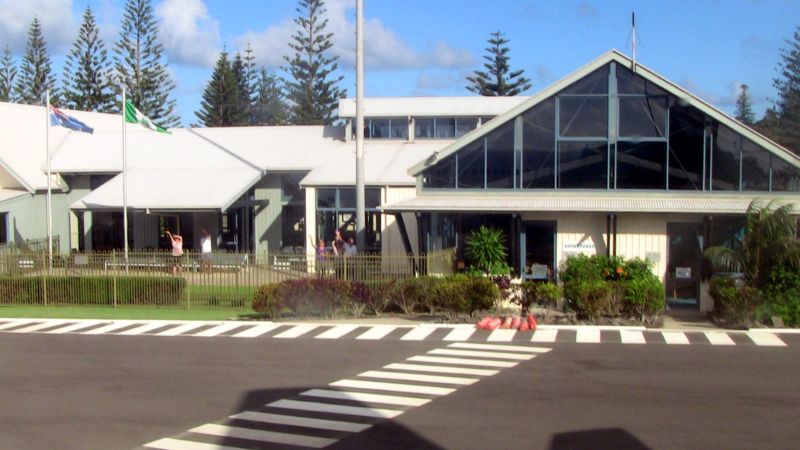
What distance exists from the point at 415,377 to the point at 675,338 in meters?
6.82

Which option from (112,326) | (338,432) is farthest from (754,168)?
(338,432)

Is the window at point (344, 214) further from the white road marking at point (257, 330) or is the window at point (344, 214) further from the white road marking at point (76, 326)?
the white road marking at point (76, 326)

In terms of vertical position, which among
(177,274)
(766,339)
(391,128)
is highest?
(391,128)

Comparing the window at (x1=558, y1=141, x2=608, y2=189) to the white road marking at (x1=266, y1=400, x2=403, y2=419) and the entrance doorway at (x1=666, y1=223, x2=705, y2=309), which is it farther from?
the white road marking at (x1=266, y1=400, x2=403, y2=419)

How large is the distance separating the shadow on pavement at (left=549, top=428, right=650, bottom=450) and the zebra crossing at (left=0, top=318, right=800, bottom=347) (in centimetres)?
730

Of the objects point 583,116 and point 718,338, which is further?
point 583,116

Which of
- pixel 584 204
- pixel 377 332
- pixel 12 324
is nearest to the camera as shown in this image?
pixel 377 332

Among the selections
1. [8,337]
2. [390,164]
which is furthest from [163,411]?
[390,164]

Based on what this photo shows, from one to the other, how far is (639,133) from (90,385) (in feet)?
52.6

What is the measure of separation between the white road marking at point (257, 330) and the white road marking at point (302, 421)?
25.1 feet

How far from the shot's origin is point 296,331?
63.8 feet

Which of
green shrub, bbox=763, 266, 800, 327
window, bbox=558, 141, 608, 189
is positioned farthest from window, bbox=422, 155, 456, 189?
green shrub, bbox=763, 266, 800, 327

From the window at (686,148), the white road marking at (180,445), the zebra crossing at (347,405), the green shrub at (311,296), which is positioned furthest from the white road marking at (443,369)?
the window at (686,148)

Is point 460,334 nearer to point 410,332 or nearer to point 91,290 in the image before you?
point 410,332
